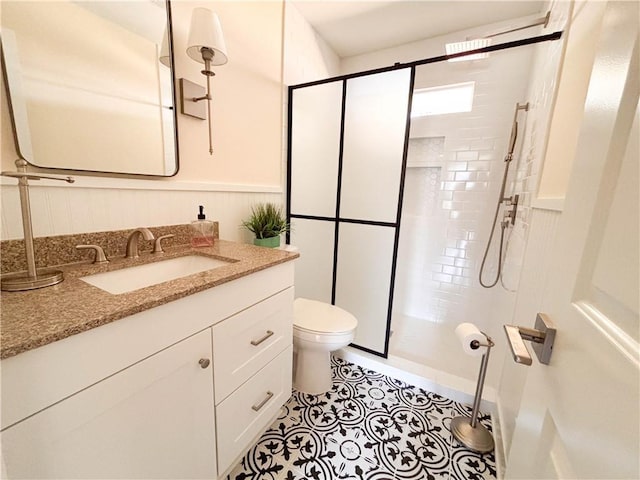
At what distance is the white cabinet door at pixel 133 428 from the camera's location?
0.52 metres

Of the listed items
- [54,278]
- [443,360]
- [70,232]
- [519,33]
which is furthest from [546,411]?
[519,33]

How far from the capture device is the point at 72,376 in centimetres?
55

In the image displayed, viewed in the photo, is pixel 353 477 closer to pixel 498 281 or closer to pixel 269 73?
pixel 498 281

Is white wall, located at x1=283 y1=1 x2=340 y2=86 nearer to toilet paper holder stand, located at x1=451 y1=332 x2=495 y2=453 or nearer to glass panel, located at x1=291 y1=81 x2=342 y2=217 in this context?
glass panel, located at x1=291 y1=81 x2=342 y2=217

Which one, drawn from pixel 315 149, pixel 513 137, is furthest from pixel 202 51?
pixel 513 137

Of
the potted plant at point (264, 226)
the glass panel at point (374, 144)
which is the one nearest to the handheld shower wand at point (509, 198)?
the glass panel at point (374, 144)

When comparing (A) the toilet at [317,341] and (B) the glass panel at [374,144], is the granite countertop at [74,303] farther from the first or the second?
(B) the glass panel at [374,144]

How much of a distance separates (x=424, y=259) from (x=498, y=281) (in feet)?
1.99

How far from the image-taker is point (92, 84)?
94cm

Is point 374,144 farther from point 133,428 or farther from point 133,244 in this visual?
point 133,428

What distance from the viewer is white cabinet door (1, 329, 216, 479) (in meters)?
0.52

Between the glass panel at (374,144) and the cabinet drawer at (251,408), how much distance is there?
108 centimetres

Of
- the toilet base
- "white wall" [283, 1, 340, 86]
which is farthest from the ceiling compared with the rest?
the toilet base

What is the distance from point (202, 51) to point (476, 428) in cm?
227
